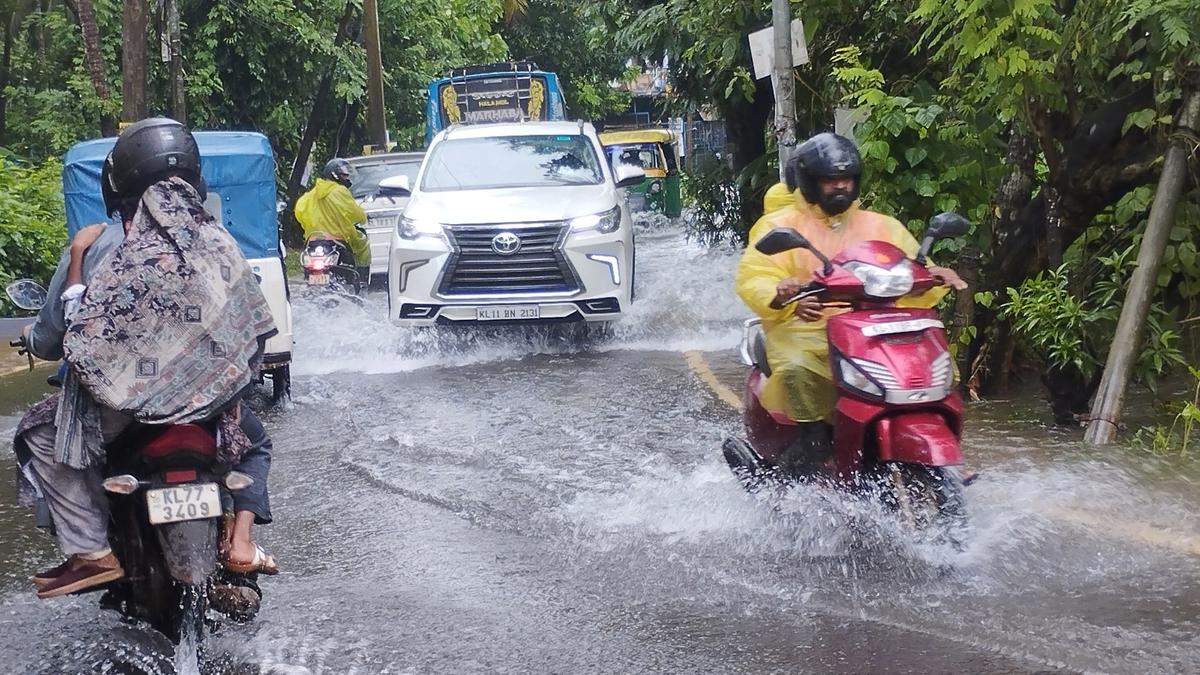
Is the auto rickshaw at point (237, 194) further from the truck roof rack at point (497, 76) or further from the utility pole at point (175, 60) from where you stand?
the truck roof rack at point (497, 76)

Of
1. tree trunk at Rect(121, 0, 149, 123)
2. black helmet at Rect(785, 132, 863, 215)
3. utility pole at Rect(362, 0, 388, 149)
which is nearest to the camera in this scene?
black helmet at Rect(785, 132, 863, 215)

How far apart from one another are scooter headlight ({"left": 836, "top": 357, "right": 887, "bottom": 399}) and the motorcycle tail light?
2457 mm

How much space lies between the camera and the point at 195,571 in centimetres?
434

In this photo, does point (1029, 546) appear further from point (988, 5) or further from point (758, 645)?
point (988, 5)

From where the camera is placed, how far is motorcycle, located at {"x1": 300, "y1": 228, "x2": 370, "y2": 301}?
14.0 m

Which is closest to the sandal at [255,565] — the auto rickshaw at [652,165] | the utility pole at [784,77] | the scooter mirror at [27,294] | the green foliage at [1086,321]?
the scooter mirror at [27,294]

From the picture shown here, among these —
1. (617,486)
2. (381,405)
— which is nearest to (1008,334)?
(617,486)

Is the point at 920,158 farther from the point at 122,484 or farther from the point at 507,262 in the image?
the point at 122,484

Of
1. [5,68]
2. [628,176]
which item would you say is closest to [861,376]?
[628,176]

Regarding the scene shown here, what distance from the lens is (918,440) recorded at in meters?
4.98

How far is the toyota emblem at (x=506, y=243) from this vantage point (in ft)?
37.2

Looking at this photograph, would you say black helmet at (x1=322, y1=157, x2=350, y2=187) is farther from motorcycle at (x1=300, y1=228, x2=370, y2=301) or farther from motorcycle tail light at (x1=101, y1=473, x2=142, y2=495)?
motorcycle tail light at (x1=101, y1=473, x2=142, y2=495)

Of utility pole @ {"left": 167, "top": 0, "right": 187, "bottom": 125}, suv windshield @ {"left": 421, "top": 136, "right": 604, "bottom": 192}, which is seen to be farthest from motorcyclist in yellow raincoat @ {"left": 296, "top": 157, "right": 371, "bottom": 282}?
utility pole @ {"left": 167, "top": 0, "right": 187, "bottom": 125}

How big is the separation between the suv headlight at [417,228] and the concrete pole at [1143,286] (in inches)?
230
